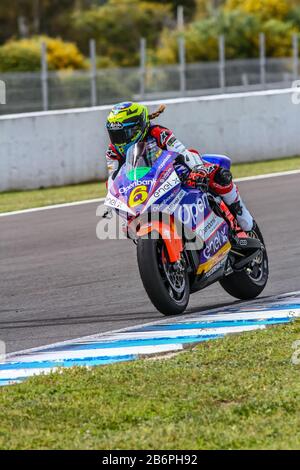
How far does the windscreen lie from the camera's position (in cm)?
866

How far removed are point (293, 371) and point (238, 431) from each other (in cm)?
120

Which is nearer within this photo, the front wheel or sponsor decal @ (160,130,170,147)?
the front wheel

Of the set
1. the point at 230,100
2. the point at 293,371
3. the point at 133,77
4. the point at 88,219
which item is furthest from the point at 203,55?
the point at 293,371

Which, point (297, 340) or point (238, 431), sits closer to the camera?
point (238, 431)

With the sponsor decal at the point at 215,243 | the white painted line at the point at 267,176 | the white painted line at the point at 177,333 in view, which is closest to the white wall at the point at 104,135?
the white painted line at the point at 267,176

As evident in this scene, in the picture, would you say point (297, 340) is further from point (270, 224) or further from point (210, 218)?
point (270, 224)

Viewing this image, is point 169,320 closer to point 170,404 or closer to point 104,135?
point 170,404

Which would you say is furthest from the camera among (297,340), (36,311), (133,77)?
(133,77)

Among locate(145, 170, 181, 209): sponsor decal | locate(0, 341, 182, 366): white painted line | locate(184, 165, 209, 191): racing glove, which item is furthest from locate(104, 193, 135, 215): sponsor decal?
locate(0, 341, 182, 366): white painted line

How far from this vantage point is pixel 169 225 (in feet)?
28.0

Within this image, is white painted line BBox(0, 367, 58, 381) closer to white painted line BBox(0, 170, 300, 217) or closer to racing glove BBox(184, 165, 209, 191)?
racing glove BBox(184, 165, 209, 191)

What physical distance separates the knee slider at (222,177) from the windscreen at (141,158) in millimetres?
580

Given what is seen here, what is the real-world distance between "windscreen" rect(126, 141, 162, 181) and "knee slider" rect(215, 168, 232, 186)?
58 centimetres

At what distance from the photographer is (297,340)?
745 cm
